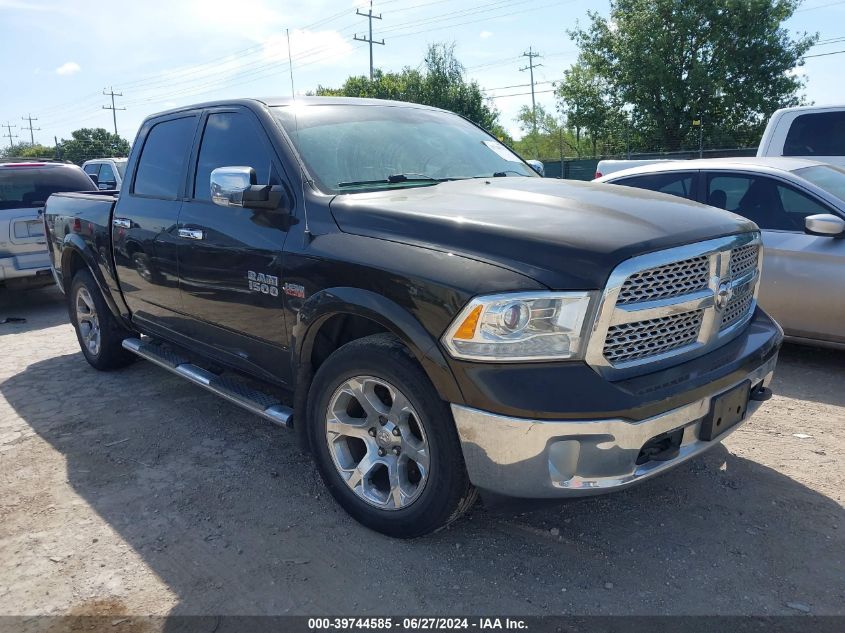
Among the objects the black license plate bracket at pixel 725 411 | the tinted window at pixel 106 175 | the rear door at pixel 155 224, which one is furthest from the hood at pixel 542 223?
the tinted window at pixel 106 175

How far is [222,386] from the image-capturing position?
12.3 ft

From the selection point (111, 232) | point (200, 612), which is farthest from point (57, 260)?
point (200, 612)

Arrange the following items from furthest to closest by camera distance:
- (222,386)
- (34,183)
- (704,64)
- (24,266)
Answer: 1. (704,64)
2. (34,183)
3. (24,266)
4. (222,386)

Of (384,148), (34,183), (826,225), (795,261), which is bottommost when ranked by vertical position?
(795,261)

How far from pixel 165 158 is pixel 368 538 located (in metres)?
2.95

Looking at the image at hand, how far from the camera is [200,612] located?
2506 mm

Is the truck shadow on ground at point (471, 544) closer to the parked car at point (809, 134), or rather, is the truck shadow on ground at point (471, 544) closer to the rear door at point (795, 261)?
the rear door at point (795, 261)

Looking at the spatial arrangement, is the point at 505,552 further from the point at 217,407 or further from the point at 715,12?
the point at 715,12

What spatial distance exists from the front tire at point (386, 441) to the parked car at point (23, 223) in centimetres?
661

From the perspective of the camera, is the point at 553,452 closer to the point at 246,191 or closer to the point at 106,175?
the point at 246,191

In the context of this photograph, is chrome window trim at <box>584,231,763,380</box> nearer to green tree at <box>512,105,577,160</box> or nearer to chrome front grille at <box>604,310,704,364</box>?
chrome front grille at <box>604,310,704,364</box>

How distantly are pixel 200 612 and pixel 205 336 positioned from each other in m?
1.83

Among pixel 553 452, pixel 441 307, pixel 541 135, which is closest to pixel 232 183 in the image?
pixel 441 307

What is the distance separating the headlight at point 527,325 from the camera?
2.30 meters
